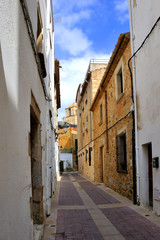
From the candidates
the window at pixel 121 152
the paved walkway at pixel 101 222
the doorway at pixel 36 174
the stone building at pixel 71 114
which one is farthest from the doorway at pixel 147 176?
the stone building at pixel 71 114

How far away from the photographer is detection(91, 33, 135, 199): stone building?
8102mm

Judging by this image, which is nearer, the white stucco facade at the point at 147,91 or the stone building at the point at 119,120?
the white stucco facade at the point at 147,91

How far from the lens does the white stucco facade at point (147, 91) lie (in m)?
5.83

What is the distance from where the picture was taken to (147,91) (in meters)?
6.46

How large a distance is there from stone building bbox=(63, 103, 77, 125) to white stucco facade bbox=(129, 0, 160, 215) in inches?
2084

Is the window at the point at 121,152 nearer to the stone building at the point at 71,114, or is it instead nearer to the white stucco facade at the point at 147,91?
the white stucco facade at the point at 147,91

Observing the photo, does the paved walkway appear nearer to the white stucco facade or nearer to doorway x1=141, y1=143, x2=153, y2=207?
doorway x1=141, y1=143, x2=153, y2=207

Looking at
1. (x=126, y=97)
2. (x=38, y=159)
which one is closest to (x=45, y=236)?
(x=38, y=159)

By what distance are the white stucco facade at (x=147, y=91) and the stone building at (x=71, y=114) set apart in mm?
52926

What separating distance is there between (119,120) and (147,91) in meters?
2.79

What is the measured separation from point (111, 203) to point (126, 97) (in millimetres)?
3311

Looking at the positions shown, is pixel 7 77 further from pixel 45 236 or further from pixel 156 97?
pixel 156 97

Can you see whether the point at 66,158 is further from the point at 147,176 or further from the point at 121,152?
the point at 147,176

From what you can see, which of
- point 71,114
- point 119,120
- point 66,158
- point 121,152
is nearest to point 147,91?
point 119,120
